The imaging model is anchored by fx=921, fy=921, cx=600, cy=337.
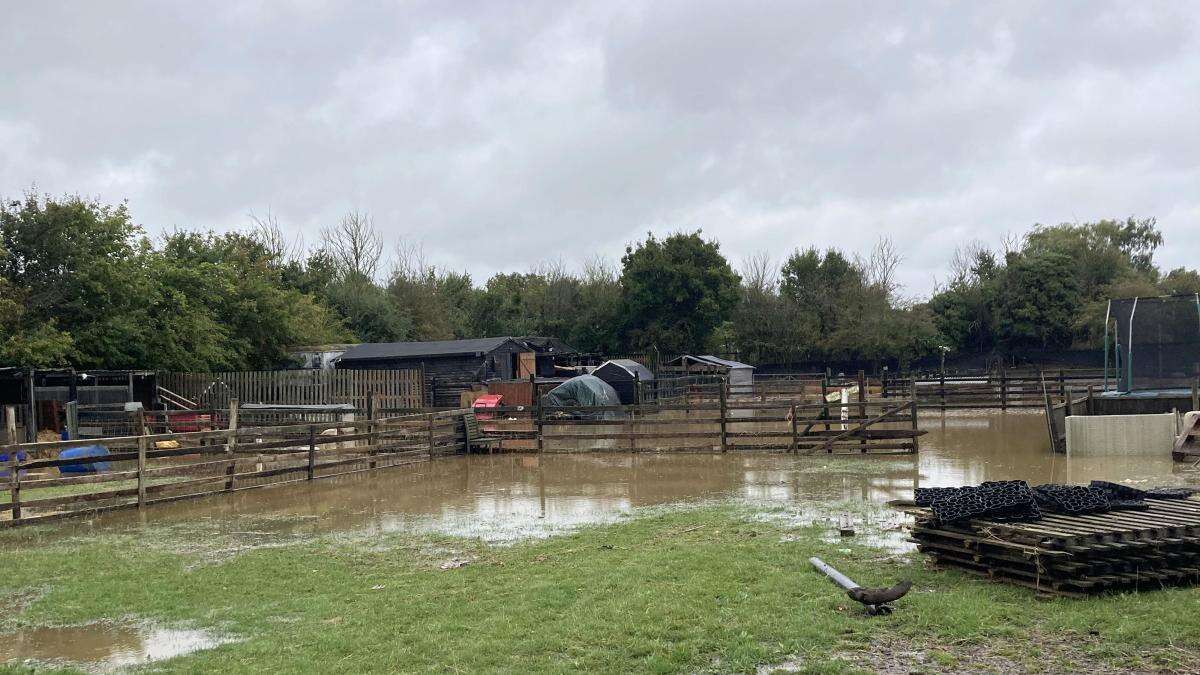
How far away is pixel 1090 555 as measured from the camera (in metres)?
7.07

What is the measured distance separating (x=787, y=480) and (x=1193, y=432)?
8360 mm

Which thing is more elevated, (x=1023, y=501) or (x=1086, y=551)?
(x=1023, y=501)

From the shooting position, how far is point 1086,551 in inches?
275

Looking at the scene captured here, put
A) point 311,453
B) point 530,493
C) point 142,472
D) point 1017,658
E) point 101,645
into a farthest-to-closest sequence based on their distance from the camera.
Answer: point 311,453
point 530,493
point 142,472
point 101,645
point 1017,658

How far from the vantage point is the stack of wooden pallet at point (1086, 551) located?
7078 mm

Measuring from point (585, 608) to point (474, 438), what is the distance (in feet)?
52.0

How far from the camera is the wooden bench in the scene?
2266 cm

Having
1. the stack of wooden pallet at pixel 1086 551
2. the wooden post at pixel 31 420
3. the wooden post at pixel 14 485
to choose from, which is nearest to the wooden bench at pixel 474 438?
the wooden post at pixel 31 420

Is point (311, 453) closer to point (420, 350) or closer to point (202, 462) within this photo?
point (202, 462)

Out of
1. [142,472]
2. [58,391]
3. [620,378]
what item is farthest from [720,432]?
[58,391]

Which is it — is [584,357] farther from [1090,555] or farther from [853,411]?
[1090,555]

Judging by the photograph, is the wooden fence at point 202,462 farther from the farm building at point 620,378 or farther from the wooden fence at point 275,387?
the farm building at point 620,378

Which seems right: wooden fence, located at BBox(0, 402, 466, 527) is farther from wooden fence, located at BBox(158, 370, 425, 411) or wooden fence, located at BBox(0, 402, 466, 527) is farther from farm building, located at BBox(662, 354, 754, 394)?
farm building, located at BBox(662, 354, 754, 394)

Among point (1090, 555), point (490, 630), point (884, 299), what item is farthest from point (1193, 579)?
point (884, 299)
